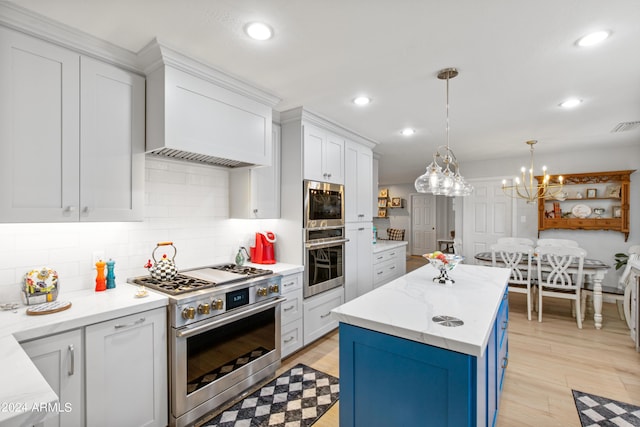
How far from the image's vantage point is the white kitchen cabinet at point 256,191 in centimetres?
280

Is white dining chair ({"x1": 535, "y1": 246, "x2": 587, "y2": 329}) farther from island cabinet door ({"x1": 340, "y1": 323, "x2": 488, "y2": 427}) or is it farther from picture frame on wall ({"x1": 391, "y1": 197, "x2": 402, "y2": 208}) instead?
picture frame on wall ({"x1": 391, "y1": 197, "x2": 402, "y2": 208})

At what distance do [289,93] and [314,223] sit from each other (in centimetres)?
123

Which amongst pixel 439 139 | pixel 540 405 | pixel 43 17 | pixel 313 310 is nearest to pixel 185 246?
pixel 313 310

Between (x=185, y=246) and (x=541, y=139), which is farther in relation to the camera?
(x=541, y=139)

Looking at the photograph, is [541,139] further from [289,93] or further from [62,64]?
[62,64]

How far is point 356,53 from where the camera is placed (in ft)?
6.46

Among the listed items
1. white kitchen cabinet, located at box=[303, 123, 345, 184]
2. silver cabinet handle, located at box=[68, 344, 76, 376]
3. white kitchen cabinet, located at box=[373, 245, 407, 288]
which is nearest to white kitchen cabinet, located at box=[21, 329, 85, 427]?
silver cabinet handle, located at box=[68, 344, 76, 376]

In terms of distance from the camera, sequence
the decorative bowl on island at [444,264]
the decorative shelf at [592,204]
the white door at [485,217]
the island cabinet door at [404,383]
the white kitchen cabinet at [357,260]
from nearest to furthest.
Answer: the island cabinet door at [404,383], the decorative bowl on island at [444,264], the white kitchen cabinet at [357,260], the decorative shelf at [592,204], the white door at [485,217]

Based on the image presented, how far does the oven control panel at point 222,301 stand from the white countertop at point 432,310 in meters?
0.88

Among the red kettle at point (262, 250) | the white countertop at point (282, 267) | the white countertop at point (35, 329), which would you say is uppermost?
the red kettle at point (262, 250)

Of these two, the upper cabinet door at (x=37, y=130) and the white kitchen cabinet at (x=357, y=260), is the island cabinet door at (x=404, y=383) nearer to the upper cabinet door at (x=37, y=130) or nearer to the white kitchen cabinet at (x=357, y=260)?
the upper cabinet door at (x=37, y=130)

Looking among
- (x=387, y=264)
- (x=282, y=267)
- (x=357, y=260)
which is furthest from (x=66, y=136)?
(x=387, y=264)

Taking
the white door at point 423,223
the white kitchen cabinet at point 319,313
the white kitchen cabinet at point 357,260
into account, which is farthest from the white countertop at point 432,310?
the white door at point 423,223

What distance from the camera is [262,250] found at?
119 inches
